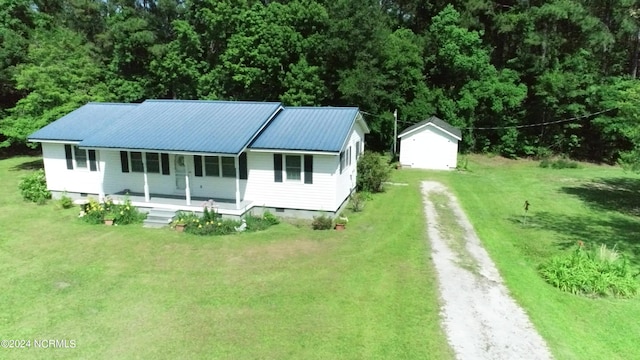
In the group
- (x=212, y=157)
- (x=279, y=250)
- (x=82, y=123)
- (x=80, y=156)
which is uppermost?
(x=82, y=123)

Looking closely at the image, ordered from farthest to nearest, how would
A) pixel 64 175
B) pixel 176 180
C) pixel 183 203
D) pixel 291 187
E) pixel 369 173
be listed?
pixel 369 173, pixel 64 175, pixel 176 180, pixel 183 203, pixel 291 187

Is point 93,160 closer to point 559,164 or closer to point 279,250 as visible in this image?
point 279,250

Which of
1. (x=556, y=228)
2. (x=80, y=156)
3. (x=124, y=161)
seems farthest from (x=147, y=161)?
(x=556, y=228)

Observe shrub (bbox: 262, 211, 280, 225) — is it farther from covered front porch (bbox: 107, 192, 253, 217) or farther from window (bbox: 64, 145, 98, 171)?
window (bbox: 64, 145, 98, 171)

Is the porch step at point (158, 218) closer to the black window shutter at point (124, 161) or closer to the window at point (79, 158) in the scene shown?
the black window shutter at point (124, 161)

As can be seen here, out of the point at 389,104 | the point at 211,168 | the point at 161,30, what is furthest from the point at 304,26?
the point at 211,168

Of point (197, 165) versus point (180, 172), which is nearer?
point (197, 165)

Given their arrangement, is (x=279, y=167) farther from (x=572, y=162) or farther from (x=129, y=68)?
(x=572, y=162)
